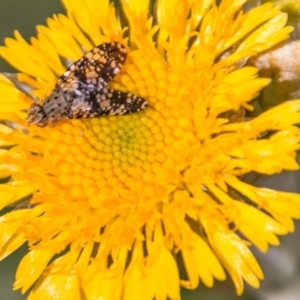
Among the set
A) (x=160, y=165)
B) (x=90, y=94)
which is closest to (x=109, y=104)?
(x=90, y=94)

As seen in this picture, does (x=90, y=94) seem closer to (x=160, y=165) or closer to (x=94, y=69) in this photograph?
(x=94, y=69)

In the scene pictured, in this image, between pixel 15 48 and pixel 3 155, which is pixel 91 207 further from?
pixel 15 48

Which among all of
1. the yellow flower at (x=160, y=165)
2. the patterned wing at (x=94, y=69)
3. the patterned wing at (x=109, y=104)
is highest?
the patterned wing at (x=94, y=69)

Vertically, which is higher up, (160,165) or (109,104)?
(109,104)

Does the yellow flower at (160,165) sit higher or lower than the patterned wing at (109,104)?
lower

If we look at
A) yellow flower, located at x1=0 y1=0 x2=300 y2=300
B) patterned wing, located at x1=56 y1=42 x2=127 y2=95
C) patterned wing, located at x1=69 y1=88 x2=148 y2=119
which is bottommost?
yellow flower, located at x1=0 y1=0 x2=300 y2=300

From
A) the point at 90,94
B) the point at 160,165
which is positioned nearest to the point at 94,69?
the point at 90,94
